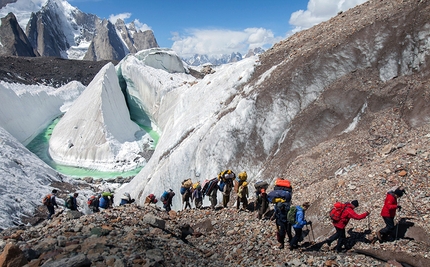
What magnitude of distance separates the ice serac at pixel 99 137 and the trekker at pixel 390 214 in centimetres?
2624

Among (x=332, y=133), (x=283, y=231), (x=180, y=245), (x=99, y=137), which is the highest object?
(x=99, y=137)

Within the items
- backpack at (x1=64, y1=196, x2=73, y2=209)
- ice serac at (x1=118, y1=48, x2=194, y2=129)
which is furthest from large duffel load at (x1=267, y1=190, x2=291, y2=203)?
ice serac at (x1=118, y1=48, x2=194, y2=129)

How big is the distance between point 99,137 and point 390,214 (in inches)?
1168

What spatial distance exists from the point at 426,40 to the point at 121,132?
29.6m

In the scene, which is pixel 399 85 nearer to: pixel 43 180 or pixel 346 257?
pixel 346 257

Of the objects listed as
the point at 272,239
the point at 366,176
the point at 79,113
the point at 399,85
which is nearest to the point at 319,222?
the point at 272,239

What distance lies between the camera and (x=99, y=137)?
3148 cm

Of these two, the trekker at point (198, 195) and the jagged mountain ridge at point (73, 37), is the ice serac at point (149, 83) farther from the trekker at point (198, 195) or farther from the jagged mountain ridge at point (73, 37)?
the jagged mountain ridge at point (73, 37)

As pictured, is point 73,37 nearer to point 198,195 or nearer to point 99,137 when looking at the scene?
point 99,137

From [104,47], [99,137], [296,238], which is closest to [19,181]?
[99,137]

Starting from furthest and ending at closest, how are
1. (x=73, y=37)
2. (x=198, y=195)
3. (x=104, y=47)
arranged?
1. (x=73, y=37)
2. (x=104, y=47)
3. (x=198, y=195)

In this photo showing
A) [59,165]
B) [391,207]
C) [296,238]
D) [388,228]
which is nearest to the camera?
[391,207]

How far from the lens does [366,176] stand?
8812 millimetres

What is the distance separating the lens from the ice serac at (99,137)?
101 feet
